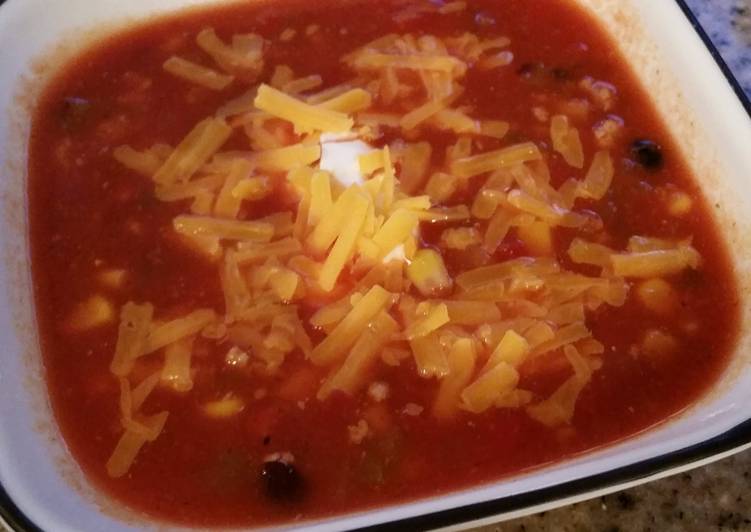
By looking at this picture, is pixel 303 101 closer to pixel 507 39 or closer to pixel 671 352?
Result: pixel 507 39

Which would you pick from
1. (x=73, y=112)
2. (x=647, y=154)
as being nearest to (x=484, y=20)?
(x=647, y=154)

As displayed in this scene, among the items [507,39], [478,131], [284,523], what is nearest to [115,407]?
[284,523]

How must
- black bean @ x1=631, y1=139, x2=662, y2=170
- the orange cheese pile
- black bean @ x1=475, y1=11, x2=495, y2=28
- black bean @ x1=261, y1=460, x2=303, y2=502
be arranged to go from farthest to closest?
black bean @ x1=475, y1=11, x2=495, y2=28, black bean @ x1=631, y1=139, x2=662, y2=170, the orange cheese pile, black bean @ x1=261, y1=460, x2=303, y2=502

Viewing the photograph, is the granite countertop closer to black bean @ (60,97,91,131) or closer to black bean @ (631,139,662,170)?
black bean @ (631,139,662,170)

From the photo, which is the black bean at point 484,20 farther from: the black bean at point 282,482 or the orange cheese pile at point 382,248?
the black bean at point 282,482

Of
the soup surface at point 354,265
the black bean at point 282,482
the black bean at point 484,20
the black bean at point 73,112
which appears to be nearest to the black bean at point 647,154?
the soup surface at point 354,265

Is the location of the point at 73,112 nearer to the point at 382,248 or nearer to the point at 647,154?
the point at 382,248

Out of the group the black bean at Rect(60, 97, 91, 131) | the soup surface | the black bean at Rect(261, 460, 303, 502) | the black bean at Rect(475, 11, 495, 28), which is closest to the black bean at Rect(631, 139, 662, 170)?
the soup surface
